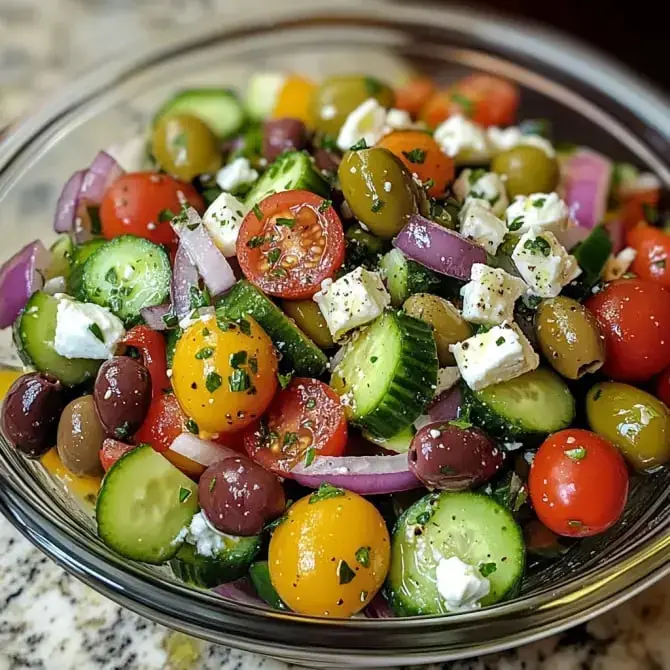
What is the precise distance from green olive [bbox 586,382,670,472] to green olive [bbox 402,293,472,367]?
0.22 m

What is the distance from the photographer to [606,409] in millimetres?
1251

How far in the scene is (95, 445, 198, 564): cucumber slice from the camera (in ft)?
3.76

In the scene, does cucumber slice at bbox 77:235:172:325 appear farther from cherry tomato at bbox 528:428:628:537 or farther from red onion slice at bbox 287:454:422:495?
cherry tomato at bbox 528:428:628:537

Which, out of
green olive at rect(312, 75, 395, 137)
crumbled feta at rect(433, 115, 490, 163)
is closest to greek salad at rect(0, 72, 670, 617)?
crumbled feta at rect(433, 115, 490, 163)

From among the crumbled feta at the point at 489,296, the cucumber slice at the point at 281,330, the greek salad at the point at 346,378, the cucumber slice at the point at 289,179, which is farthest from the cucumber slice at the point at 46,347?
the crumbled feta at the point at 489,296

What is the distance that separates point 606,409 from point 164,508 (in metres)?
0.64

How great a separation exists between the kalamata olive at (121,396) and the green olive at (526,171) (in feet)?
2.51

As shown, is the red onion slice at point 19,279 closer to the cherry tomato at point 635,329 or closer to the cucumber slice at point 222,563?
the cucumber slice at point 222,563

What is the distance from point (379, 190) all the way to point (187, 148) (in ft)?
1.58

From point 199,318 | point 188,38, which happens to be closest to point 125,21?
point 188,38

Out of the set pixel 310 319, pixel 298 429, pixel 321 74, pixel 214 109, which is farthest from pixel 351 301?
pixel 321 74

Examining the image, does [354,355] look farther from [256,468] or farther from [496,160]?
[496,160]

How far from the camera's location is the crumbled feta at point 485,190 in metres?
1.49

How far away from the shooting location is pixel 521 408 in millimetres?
1215
